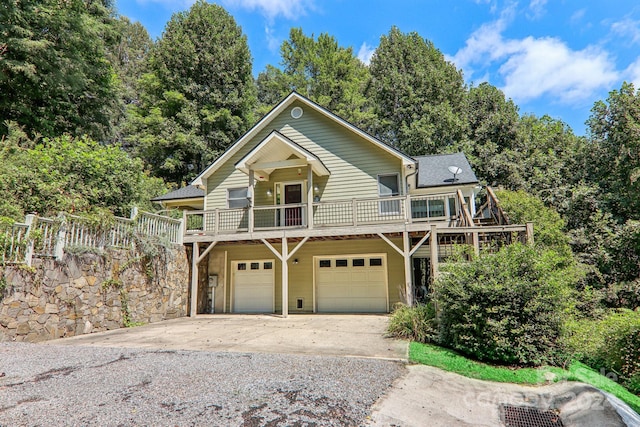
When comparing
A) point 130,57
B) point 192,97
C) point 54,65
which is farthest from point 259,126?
point 130,57

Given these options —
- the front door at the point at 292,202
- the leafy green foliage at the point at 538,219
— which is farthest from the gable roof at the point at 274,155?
the leafy green foliage at the point at 538,219

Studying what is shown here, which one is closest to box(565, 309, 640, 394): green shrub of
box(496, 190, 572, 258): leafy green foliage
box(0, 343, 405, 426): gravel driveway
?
box(0, 343, 405, 426): gravel driveway

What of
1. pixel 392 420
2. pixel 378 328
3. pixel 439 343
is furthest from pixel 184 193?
pixel 392 420

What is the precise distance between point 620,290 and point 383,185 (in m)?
10.9

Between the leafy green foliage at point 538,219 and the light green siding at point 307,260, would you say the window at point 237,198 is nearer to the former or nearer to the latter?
the light green siding at point 307,260

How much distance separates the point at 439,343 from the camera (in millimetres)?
7047

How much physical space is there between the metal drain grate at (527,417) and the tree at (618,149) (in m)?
16.8

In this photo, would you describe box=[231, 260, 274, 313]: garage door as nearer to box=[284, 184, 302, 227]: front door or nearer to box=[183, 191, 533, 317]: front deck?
box=[183, 191, 533, 317]: front deck

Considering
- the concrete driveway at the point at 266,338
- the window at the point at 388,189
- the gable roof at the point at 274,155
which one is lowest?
the concrete driveway at the point at 266,338

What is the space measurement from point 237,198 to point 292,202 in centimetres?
221

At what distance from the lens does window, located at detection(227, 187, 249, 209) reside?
576 inches

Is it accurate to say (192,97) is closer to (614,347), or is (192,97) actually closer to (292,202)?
(292,202)

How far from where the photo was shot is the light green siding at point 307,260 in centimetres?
1341

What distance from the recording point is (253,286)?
48.1 feet
